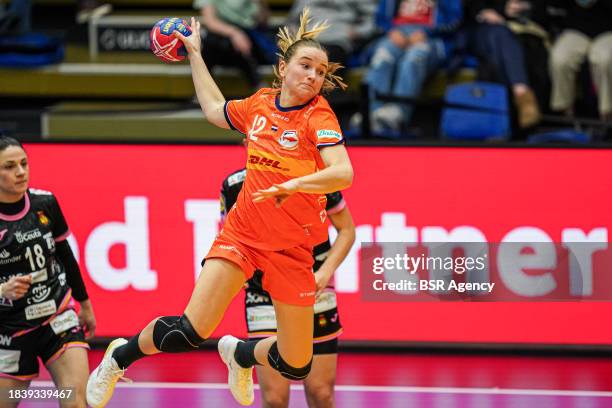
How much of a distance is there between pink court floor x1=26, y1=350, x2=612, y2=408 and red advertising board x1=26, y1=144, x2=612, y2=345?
190 millimetres

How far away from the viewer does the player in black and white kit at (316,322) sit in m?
6.34

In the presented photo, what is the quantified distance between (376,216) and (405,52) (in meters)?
2.85

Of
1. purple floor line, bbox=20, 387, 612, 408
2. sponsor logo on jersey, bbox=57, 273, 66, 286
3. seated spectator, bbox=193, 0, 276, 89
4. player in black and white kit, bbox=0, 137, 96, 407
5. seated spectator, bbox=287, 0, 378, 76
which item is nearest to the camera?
player in black and white kit, bbox=0, 137, 96, 407

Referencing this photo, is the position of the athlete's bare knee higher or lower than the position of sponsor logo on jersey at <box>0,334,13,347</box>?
lower

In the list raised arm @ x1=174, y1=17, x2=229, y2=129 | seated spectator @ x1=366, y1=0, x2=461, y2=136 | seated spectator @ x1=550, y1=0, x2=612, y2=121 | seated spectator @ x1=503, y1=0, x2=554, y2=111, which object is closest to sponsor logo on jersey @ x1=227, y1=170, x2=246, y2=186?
raised arm @ x1=174, y1=17, x2=229, y2=129

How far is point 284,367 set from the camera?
5797 mm

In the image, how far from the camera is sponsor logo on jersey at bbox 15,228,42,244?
20.1 feet

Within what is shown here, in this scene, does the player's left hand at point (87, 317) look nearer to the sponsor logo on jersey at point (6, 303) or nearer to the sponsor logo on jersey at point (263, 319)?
the sponsor logo on jersey at point (6, 303)

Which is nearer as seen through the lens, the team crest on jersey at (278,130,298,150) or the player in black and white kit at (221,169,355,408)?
the team crest on jersey at (278,130,298,150)

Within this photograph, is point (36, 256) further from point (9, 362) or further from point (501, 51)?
point (501, 51)

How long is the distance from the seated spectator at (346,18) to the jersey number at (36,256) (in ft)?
18.3

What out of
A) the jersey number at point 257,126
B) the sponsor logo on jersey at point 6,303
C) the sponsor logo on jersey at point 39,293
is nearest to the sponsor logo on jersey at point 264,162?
the jersey number at point 257,126

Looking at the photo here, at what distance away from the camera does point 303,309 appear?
5691 millimetres

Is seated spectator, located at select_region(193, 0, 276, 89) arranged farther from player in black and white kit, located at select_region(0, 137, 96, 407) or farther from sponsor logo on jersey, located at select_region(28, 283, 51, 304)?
sponsor logo on jersey, located at select_region(28, 283, 51, 304)
